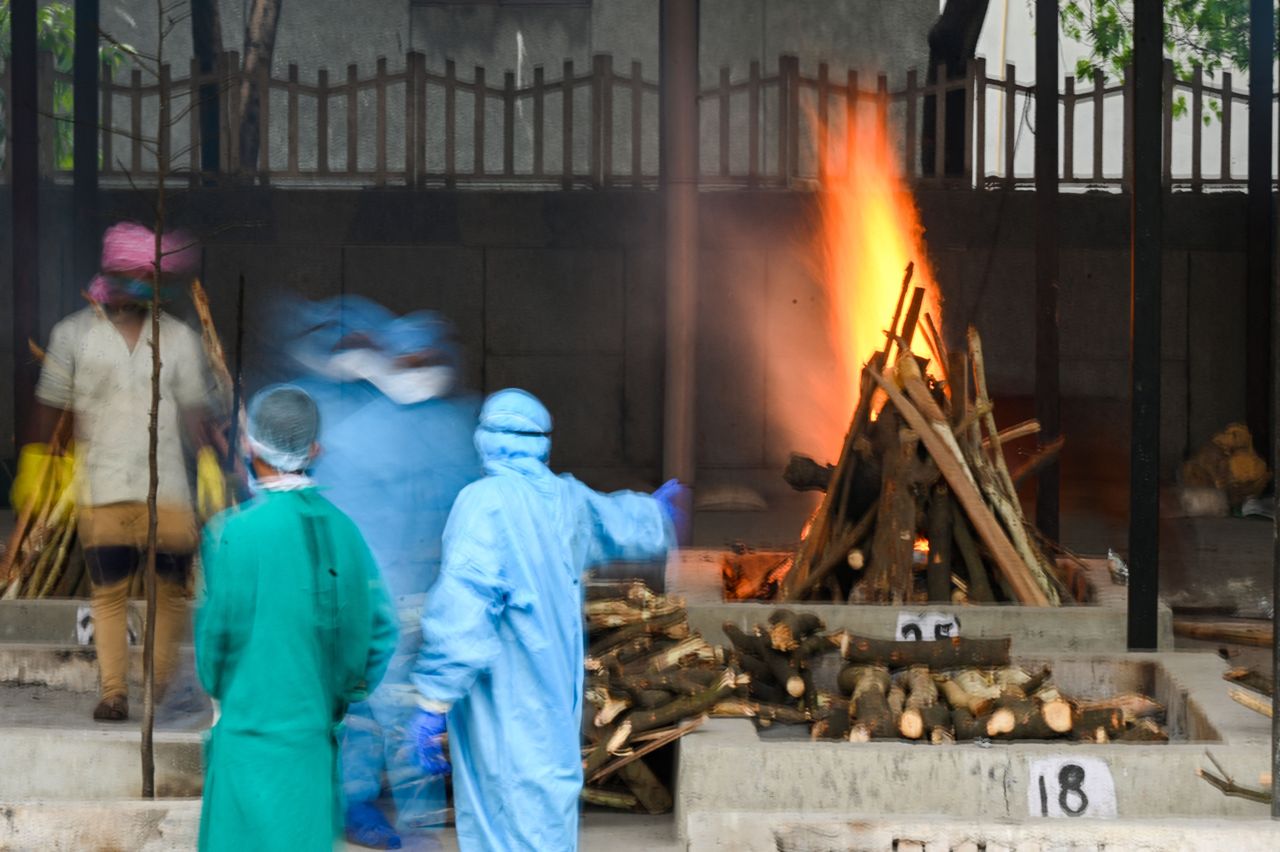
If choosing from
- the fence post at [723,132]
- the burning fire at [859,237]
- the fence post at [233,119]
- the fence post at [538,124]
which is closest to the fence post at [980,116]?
the burning fire at [859,237]

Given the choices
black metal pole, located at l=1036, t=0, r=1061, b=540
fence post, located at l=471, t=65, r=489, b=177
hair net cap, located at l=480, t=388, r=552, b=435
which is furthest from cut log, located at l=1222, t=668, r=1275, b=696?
fence post, located at l=471, t=65, r=489, b=177

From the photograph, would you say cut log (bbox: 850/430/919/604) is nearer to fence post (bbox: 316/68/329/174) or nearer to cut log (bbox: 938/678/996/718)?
cut log (bbox: 938/678/996/718)

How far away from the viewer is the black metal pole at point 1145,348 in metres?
7.45

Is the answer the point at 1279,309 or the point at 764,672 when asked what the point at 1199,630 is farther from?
the point at 1279,309

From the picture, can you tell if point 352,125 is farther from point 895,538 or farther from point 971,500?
point 971,500

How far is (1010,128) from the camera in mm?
14734

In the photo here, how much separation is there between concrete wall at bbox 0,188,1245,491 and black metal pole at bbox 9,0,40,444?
2056mm

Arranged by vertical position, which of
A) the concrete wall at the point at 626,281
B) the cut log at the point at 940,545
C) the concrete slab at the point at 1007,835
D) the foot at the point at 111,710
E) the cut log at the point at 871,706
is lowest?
the concrete slab at the point at 1007,835

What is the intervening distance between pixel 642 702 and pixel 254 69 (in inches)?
392

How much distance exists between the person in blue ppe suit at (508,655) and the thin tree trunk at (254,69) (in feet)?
33.3

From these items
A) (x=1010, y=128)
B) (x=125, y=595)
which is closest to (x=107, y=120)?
(x=1010, y=128)

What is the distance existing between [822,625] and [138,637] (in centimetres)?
306

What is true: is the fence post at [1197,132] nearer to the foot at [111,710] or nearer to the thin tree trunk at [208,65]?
the thin tree trunk at [208,65]

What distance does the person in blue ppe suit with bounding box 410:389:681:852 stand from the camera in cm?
491
